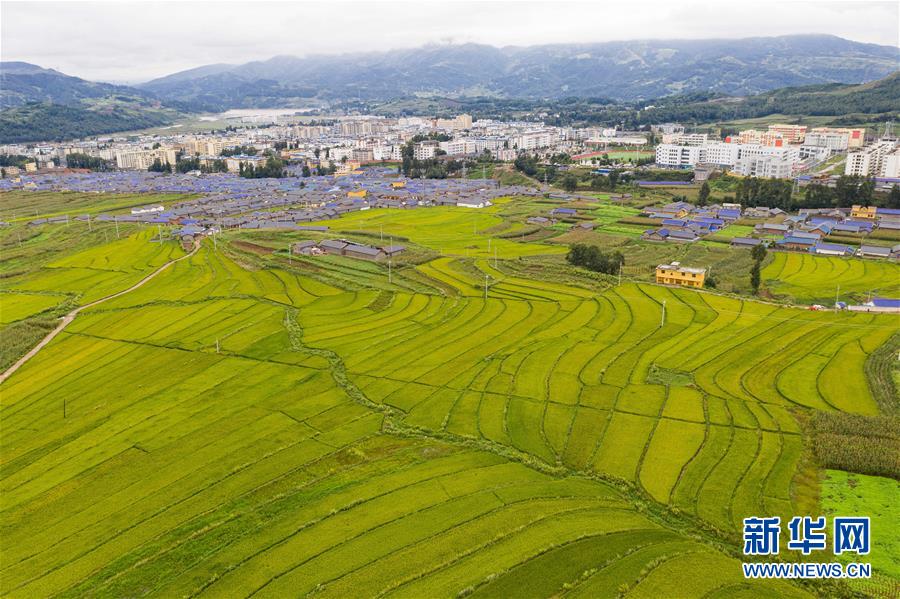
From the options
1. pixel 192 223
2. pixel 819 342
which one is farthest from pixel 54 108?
pixel 819 342

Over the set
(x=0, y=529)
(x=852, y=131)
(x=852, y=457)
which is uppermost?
(x=852, y=131)

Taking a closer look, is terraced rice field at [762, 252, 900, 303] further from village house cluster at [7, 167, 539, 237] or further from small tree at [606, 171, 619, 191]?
village house cluster at [7, 167, 539, 237]

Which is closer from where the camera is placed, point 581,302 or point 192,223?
point 581,302

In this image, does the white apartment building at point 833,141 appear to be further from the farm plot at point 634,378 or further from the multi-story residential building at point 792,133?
the farm plot at point 634,378

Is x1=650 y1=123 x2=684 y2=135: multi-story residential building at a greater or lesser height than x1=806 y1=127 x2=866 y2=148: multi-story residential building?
greater

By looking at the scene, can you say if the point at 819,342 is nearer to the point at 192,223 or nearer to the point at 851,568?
the point at 851,568

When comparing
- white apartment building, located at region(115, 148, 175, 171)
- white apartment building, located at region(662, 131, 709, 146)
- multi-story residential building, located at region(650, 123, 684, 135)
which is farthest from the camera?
multi-story residential building, located at region(650, 123, 684, 135)

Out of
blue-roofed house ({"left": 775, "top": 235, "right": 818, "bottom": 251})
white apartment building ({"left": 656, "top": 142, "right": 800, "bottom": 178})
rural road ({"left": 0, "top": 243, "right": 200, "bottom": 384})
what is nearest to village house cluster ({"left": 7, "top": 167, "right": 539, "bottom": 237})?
rural road ({"left": 0, "top": 243, "right": 200, "bottom": 384})

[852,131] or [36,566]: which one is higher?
[852,131]
